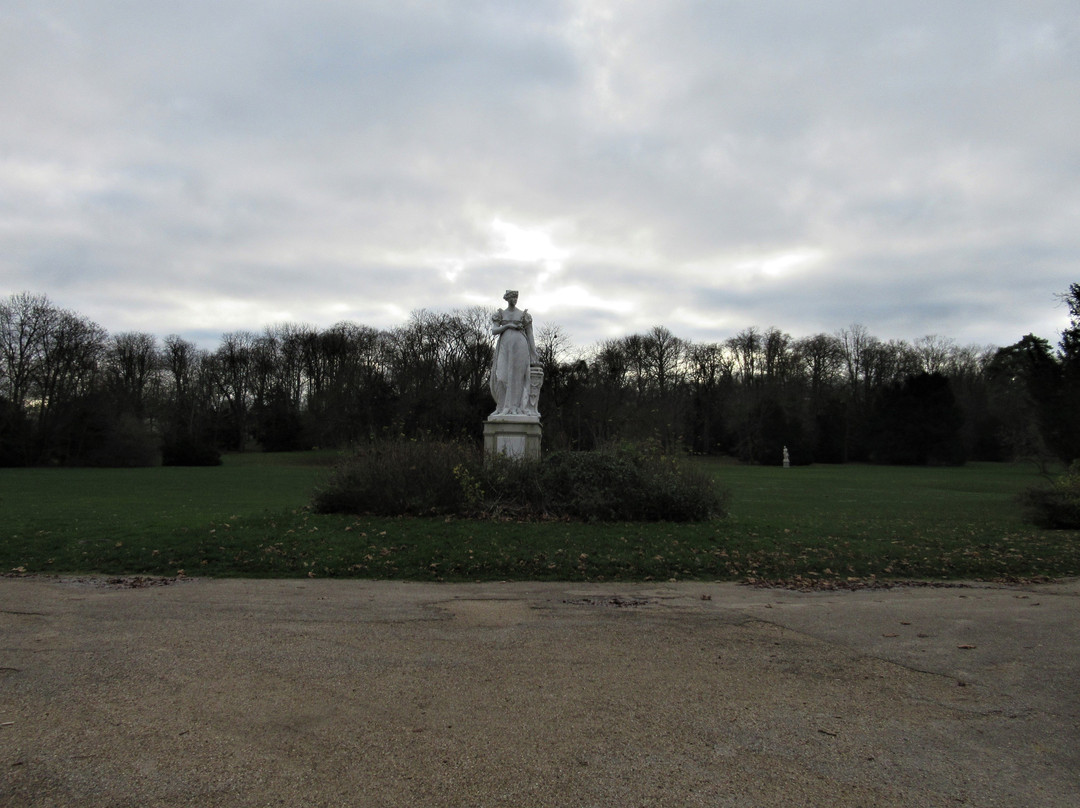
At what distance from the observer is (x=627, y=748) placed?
3533mm

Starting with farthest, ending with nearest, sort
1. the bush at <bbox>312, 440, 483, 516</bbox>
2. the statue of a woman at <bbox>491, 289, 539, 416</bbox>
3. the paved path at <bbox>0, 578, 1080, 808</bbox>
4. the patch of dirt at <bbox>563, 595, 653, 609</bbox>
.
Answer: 1. the statue of a woman at <bbox>491, 289, 539, 416</bbox>
2. the bush at <bbox>312, 440, 483, 516</bbox>
3. the patch of dirt at <bbox>563, 595, 653, 609</bbox>
4. the paved path at <bbox>0, 578, 1080, 808</bbox>

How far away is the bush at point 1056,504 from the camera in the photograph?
46.4 feet

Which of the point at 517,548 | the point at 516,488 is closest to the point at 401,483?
the point at 516,488

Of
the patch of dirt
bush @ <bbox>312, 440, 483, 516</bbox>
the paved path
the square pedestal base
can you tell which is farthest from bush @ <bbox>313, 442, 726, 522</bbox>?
the paved path

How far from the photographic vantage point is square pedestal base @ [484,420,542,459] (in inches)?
560

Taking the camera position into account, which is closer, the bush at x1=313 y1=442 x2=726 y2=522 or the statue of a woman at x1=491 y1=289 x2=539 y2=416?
the bush at x1=313 y1=442 x2=726 y2=522

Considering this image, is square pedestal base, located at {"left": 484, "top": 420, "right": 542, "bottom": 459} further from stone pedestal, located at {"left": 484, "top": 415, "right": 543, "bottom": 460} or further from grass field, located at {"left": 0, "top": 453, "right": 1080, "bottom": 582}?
Result: grass field, located at {"left": 0, "top": 453, "right": 1080, "bottom": 582}

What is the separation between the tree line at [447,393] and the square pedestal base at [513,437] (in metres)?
23.2

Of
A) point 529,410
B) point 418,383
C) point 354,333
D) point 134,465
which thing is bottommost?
point 134,465

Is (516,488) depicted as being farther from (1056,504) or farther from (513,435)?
(1056,504)

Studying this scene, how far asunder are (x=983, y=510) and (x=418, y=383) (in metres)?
35.1

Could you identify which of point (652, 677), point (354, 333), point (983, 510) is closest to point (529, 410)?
point (652, 677)

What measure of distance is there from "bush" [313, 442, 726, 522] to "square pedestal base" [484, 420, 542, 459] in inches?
35.3

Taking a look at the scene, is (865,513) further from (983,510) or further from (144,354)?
(144,354)
